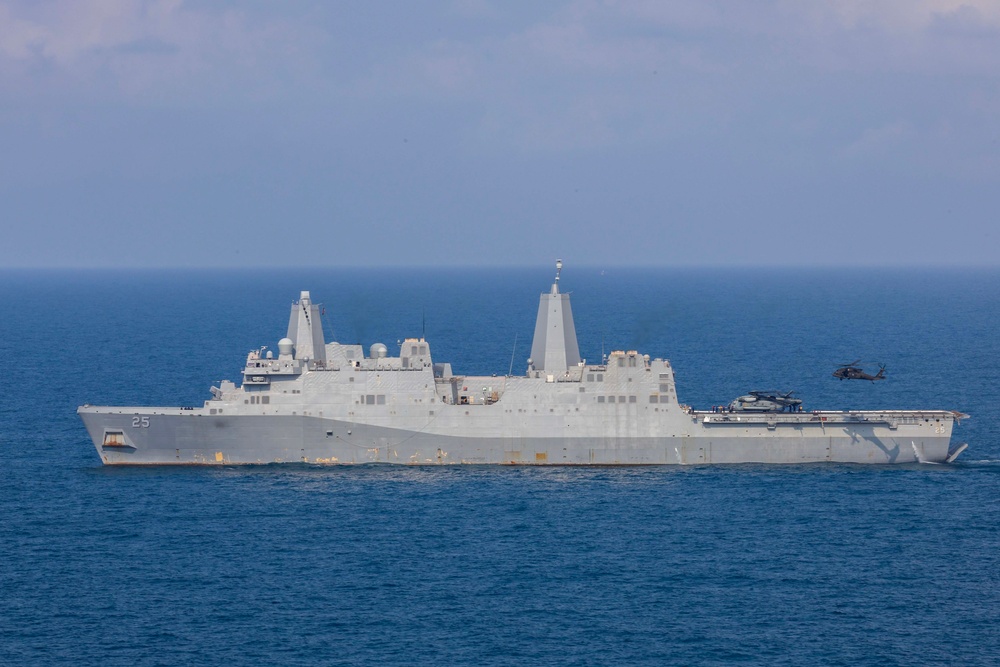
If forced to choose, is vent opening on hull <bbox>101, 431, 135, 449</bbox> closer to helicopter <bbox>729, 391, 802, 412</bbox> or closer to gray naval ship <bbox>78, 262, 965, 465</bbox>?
gray naval ship <bbox>78, 262, 965, 465</bbox>

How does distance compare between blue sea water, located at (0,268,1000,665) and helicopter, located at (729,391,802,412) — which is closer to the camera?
blue sea water, located at (0,268,1000,665)

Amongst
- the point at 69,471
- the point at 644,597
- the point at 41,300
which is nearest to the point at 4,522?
the point at 69,471

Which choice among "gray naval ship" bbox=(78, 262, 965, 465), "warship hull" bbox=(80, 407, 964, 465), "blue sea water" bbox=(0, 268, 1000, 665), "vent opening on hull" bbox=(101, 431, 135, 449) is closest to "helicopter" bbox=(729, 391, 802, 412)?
"gray naval ship" bbox=(78, 262, 965, 465)

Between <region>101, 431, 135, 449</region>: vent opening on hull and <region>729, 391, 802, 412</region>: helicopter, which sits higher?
<region>729, 391, 802, 412</region>: helicopter

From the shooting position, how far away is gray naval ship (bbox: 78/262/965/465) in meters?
52.3

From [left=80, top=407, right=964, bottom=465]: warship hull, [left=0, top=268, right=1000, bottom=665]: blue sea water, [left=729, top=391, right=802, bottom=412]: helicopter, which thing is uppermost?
[left=729, top=391, right=802, bottom=412]: helicopter

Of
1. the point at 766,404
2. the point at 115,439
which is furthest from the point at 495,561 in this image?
the point at 115,439

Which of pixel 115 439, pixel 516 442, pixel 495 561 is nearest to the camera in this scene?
pixel 495 561

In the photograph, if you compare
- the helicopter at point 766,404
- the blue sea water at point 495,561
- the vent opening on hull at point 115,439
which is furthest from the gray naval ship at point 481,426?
the blue sea water at point 495,561

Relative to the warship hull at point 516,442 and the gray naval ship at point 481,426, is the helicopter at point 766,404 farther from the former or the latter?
the warship hull at point 516,442

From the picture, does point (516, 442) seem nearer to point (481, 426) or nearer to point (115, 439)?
point (481, 426)

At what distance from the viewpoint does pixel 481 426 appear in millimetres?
52469

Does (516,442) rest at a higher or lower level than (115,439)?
lower

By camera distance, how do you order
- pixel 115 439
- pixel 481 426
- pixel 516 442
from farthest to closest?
pixel 516 442
pixel 481 426
pixel 115 439
